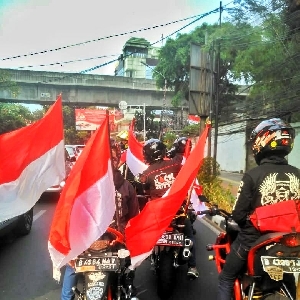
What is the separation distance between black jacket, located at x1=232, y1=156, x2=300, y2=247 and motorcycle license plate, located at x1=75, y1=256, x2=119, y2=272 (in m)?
0.97

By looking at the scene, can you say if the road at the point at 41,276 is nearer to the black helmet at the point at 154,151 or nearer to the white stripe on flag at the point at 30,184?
the white stripe on flag at the point at 30,184

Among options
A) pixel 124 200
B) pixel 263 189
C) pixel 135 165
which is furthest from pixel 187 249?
pixel 135 165

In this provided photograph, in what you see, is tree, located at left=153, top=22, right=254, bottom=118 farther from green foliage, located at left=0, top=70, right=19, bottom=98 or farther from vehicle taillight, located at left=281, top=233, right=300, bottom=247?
vehicle taillight, located at left=281, top=233, right=300, bottom=247

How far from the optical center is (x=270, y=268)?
Result: 2.70 metres

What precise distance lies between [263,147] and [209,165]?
28.2 ft

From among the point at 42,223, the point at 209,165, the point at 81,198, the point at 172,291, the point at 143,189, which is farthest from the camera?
the point at 209,165

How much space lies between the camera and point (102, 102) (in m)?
31.0

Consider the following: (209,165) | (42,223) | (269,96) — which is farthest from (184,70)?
(42,223)

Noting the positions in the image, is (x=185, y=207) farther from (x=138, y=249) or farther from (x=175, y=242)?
(x=138, y=249)

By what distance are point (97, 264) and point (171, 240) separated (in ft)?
4.19

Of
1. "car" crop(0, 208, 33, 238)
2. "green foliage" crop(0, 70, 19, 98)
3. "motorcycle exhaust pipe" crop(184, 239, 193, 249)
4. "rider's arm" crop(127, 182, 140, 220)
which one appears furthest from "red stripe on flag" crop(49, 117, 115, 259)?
"green foliage" crop(0, 70, 19, 98)

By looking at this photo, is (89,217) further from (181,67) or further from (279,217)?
(181,67)

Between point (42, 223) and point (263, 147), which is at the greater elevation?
point (263, 147)

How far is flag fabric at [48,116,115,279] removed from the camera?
8.99ft
